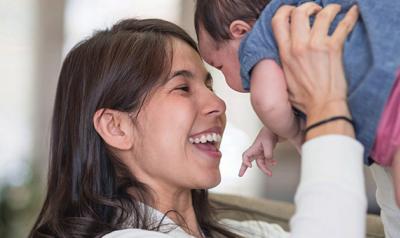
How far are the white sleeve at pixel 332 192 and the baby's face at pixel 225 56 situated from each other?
0.39 m

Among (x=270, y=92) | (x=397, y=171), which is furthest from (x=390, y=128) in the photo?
(x=270, y=92)

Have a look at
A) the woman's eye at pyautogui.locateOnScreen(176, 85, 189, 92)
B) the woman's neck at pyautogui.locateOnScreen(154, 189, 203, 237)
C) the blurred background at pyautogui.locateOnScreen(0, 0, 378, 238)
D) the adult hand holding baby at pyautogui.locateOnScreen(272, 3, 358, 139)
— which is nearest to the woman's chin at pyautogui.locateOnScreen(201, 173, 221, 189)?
the woman's neck at pyautogui.locateOnScreen(154, 189, 203, 237)

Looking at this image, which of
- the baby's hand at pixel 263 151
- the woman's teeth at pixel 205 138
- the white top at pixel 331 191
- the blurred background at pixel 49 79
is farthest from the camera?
the blurred background at pixel 49 79

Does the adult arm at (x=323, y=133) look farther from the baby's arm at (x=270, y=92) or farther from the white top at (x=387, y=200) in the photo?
the white top at (x=387, y=200)

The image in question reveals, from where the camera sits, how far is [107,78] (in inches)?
54.5

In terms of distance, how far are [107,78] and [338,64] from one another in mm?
638

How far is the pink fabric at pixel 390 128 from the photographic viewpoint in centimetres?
89

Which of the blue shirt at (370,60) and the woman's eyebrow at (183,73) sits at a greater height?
the blue shirt at (370,60)

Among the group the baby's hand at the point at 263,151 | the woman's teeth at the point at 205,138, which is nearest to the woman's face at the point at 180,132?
the woman's teeth at the point at 205,138

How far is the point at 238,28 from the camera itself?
1177 millimetres

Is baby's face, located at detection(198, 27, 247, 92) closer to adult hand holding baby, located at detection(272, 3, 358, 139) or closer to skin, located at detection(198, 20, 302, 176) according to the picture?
skin, located at detection(198, 20, 302, 176)

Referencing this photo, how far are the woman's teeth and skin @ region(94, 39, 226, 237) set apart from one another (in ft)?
0.05

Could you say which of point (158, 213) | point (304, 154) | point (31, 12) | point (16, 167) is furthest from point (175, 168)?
point (31, 12)

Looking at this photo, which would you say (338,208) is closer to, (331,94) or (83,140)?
(331,94)
